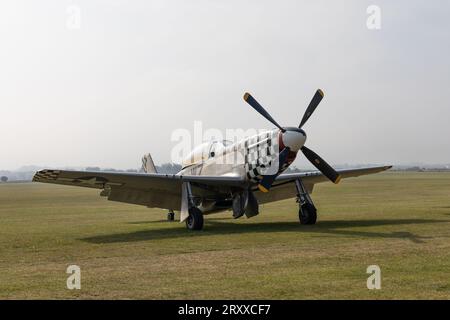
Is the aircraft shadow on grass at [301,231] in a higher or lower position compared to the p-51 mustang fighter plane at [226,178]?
lower

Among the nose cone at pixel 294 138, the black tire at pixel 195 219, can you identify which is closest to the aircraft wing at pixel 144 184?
the black tire at pixel 195 219

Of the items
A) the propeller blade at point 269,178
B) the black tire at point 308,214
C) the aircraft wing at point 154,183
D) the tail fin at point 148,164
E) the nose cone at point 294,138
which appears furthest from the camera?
the tail fin at point 148,164

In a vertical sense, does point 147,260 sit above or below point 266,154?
below

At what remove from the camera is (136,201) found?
18734 millimetres

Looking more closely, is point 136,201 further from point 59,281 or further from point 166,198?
point 59,281

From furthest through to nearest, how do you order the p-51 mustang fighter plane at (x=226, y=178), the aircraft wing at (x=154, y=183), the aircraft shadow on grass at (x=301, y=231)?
the aircraft wing at (x=154, y=183) < the p-51 mustang fighter plane at (x=226, y=178) < the aircraft shadow on grass at (x=301, y=231)

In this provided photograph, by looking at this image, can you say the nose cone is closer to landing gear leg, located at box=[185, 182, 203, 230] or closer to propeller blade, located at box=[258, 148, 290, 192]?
propeller blade, located at box=[258, 148, 290, 192]

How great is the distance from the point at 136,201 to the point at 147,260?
26.6 feet

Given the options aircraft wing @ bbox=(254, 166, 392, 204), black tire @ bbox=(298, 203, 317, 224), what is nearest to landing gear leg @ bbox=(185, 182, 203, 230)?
aircraft wing @ bbox=(254, 166, 392, 204)

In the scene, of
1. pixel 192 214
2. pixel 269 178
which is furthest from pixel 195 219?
pixel 269 178

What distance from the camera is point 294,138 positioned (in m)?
15.6

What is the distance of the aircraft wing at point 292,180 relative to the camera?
61.7 ft

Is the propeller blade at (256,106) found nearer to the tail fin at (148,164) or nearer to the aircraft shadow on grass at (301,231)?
the aircraft shadow on grass at (301,231)
